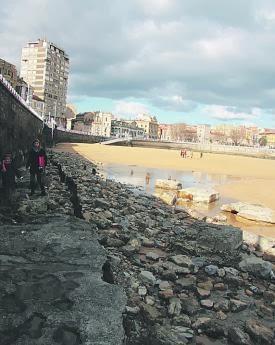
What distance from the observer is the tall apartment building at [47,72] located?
158m

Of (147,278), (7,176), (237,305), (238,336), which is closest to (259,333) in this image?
(238,336)

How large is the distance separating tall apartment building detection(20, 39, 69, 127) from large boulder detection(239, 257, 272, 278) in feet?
489

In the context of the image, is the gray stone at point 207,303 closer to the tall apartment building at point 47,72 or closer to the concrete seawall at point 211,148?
the concrete seawall at point 211,148

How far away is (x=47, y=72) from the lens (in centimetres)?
15850

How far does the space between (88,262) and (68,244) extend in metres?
0.94

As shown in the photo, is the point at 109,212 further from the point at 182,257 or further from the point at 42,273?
the point at 42,273

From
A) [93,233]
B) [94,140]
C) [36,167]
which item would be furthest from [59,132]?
[93,233]

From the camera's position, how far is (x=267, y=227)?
14156 mm

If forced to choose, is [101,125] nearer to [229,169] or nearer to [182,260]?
[229,169]

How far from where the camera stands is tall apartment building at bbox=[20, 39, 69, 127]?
158125mm

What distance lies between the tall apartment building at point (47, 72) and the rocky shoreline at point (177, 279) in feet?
480

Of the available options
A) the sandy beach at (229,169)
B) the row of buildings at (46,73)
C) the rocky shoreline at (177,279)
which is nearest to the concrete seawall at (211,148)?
the row of buildings at (46,73)

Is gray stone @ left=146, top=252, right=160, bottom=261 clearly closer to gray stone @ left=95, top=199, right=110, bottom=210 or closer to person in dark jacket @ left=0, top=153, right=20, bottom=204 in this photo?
gray stone @ left=95, top=199, right=110, bottom=210

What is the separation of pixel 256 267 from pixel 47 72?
16078 cm
